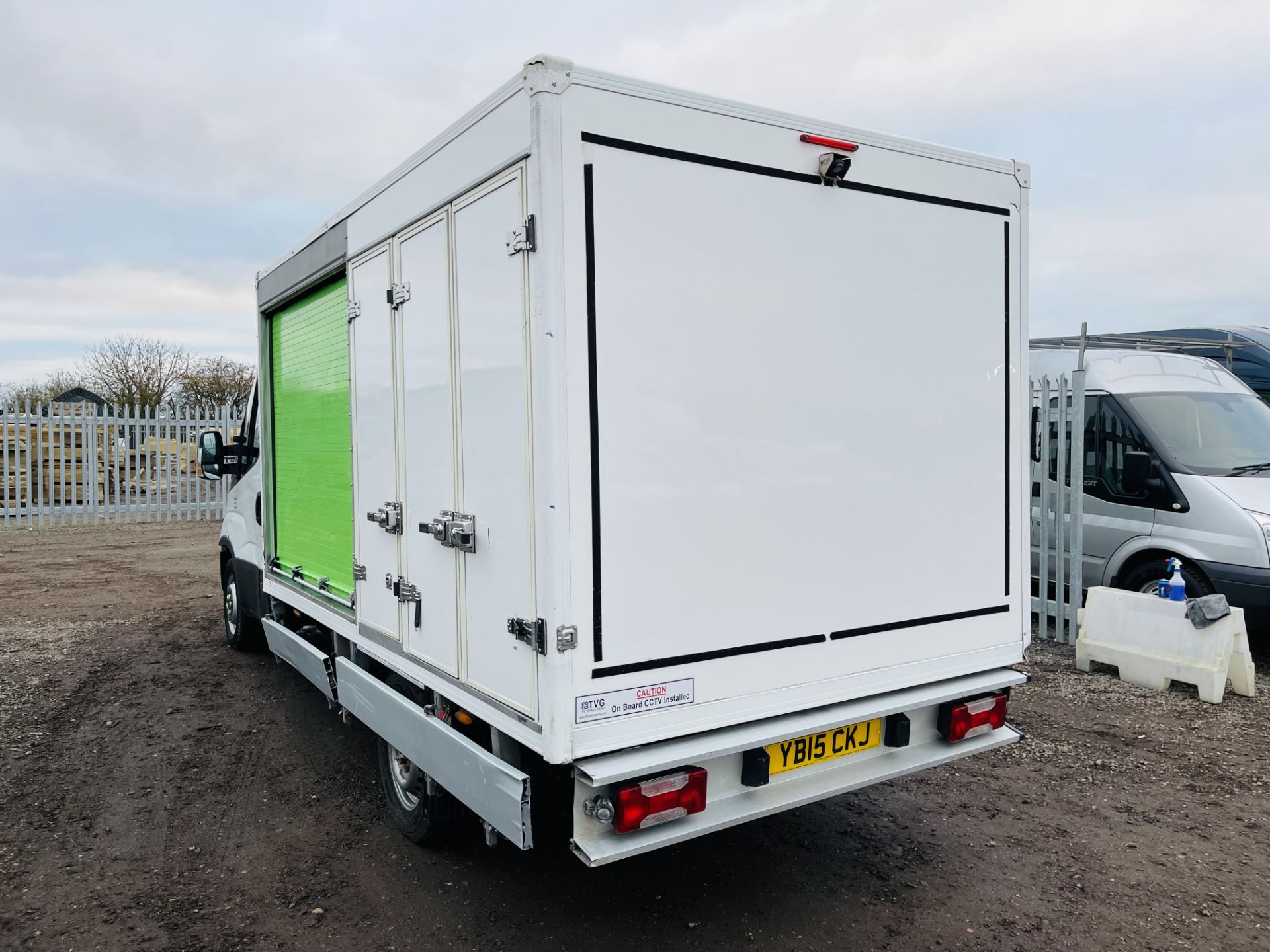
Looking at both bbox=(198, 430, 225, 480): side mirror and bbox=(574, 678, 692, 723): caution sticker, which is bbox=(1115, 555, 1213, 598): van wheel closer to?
bbox=(574, 678, 692, 723): caution sticker

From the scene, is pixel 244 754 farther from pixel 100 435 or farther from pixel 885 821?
pixel 100 435

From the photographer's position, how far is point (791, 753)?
117 inches

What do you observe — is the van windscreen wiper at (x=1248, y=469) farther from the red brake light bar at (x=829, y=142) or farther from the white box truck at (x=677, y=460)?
the red brake light bar at (x=829, y=142)

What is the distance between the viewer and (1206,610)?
5.58 meters

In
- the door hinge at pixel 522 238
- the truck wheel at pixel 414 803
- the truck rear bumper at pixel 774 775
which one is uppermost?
the door hinge at pixel 522 238

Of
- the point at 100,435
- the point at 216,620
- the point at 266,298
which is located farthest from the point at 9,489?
the point at 266,298

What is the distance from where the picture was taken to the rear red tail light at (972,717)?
3.35 m

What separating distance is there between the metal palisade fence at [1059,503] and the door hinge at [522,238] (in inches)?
205

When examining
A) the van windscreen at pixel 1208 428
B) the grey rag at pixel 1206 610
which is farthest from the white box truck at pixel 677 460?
the van windscreen at pixel 1208 428

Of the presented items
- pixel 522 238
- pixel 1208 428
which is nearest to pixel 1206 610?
pixel 1208 428

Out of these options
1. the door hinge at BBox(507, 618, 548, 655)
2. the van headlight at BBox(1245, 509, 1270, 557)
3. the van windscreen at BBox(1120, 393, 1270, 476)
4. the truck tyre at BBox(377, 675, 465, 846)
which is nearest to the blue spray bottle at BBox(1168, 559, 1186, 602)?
the van headlight at BBox(1245, 509, 1270, 557)

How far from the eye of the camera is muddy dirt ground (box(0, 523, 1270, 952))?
314 centimetres

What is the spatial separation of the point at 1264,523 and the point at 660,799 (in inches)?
212

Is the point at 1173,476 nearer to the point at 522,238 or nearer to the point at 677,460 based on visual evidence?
the point at 677,460
